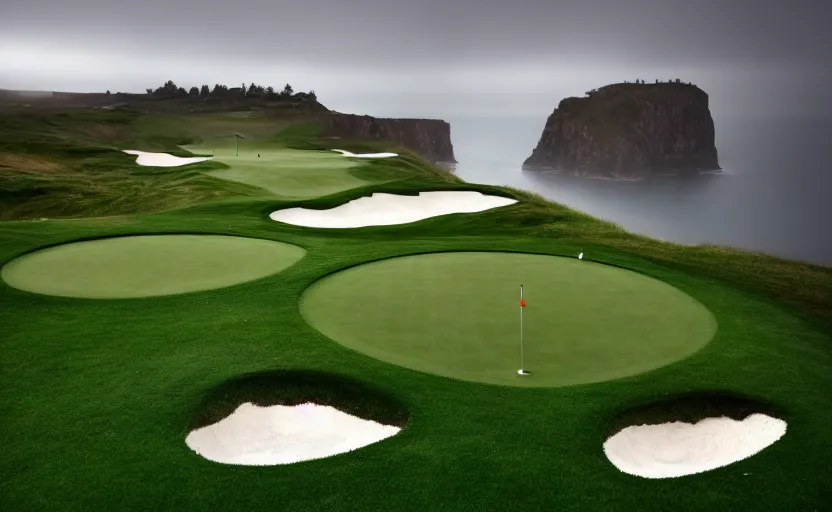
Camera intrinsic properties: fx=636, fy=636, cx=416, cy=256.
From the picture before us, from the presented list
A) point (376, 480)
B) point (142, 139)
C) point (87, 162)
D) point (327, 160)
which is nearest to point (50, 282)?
point (376, 480)

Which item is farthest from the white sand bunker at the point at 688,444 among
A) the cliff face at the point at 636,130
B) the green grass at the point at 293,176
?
the cliff face at the point at 636,130

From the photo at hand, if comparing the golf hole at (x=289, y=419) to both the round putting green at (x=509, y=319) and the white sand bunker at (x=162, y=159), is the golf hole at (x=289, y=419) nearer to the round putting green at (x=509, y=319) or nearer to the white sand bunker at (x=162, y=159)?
the round putting green at (x=509, y=319)

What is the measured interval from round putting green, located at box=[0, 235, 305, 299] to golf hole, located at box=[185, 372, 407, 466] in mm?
3627

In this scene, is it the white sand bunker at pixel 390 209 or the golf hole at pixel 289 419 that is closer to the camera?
the golf hole at pixel 289 419

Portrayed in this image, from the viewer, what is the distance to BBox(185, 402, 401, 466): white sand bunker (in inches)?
228

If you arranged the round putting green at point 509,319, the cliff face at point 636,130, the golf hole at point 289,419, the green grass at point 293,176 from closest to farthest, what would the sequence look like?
the golf hole at point 289,419 → the round putting green at point 509,319 → the green grass at point 293,176 → the cliff face at point 636,130

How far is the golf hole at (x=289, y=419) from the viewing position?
587cm

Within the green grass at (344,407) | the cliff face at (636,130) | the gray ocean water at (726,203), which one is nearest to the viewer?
the green grass at (344,407)

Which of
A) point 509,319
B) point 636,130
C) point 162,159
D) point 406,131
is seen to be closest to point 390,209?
point 509,319

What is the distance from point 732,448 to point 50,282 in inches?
385

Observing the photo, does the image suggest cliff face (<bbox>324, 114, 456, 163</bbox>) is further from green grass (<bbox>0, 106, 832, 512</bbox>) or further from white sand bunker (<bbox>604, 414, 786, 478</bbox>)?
white sand bunker (<bbox>604, 414, 786, 478</bbox>)

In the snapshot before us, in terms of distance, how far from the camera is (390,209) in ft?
68.1

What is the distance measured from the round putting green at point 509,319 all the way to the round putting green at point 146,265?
1961 mm

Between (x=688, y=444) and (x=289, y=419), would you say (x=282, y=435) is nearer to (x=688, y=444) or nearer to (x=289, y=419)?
(x=289, y=419)
